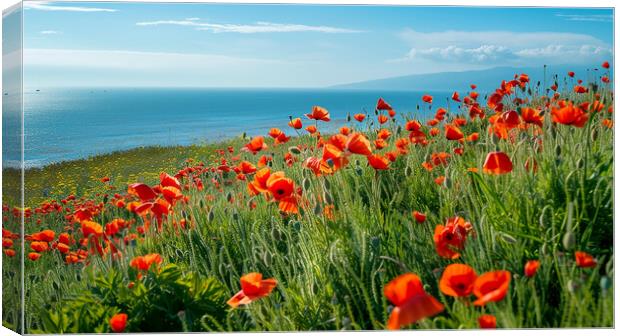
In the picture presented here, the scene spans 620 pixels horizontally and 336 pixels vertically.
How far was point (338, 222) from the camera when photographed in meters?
3.29

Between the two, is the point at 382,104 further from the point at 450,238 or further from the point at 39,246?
the point at 39,246

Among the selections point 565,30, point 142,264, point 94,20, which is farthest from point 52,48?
point 565,30

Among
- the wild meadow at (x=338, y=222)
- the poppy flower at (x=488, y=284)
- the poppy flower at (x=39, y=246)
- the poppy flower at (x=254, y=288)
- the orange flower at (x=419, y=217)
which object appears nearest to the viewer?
the poppy flower at (x=488, y=284)

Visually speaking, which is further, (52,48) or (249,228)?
(249,228)

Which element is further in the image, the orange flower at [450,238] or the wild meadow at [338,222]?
the wild meadow at [338,222]

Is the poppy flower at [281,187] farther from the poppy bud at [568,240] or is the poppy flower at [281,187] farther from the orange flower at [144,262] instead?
the poppy bud at [568,240]

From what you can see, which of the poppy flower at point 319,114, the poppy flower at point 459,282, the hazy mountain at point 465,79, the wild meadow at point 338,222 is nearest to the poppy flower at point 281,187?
the wild meadow at point 338,222

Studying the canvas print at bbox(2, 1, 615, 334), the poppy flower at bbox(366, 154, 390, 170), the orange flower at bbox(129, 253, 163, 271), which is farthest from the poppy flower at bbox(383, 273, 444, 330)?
the orange flower at bbox(129, 253, 163, 271)

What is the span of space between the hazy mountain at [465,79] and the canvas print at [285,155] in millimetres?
11

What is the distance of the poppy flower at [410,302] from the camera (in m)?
2.20

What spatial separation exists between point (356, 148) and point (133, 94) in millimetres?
1111

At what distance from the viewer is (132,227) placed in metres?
3.69

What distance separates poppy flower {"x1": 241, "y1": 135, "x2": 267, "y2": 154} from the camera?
3.59 metres

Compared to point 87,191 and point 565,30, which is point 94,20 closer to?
point 87,191
